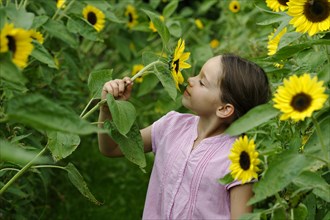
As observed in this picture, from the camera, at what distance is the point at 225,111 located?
205 cm

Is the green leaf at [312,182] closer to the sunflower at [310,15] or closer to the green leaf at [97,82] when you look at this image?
the sunflower at [310,15]

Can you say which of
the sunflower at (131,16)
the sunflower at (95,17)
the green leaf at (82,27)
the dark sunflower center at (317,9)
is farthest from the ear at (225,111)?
the sunflower at (131,16)

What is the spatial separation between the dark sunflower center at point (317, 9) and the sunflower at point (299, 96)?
0.34m

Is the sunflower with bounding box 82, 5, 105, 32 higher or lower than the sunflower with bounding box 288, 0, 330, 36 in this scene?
lower

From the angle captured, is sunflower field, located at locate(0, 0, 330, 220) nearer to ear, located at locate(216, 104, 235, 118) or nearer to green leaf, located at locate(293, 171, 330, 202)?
green leaf, located at locate(293, 171, 330, 202)

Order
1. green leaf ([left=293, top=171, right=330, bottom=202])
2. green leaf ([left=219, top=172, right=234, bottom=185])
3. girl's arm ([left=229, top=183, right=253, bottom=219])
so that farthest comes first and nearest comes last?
girl's arm ([left=229, top=183, right=253, bottom=219])
green leaf ([left=219, top=172, right=234, bottom=185])
green leaf ([left=293, top=171, right=330, bottom=202])

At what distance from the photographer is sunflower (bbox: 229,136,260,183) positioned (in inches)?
65.6

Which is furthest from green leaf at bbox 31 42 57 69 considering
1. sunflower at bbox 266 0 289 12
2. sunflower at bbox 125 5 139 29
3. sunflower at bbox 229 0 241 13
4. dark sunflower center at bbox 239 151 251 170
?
sunflower at bbox 125 5 139 29

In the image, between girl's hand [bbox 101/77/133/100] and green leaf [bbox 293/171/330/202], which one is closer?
green leaf [bbox 293/171/330/202]

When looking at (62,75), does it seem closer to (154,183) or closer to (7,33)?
(154,183)

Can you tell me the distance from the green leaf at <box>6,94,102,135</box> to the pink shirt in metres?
0.65

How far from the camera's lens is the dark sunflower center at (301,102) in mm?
1540

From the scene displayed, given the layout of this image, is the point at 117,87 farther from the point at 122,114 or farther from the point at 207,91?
the point at 207,91

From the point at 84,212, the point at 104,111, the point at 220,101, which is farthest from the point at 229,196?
the point at 84,212
